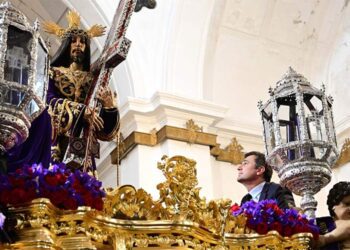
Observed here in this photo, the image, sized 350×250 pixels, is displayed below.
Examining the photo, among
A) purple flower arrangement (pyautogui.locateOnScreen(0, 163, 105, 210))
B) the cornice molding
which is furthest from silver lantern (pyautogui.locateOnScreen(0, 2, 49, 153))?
the cornice molding

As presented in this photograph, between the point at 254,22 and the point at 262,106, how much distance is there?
4.72 metres

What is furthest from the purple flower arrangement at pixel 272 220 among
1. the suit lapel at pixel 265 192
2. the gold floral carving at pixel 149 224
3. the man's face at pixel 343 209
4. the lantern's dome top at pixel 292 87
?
the lantern's dome top at pixel 292 87

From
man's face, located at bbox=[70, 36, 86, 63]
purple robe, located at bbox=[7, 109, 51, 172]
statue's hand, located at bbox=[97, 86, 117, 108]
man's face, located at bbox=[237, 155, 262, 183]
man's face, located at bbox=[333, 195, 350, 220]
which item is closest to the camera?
purple robe, located at bbox=[7, 109, 51, 172]

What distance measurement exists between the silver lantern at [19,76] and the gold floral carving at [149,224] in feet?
1.39

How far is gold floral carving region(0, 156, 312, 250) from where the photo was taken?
3.44m

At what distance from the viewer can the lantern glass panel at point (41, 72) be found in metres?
3.98

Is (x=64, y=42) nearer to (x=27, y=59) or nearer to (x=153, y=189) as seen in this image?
(x=27, y=59)

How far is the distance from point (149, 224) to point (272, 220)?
2.67ft

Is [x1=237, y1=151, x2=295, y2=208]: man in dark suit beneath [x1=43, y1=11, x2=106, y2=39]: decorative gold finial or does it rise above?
beneath

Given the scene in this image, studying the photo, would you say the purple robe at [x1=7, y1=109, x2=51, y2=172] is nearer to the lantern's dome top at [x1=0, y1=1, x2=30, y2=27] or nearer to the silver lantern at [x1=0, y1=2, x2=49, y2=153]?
the silver lantern at [x1=0, y1=2, x2=49, y2=153]

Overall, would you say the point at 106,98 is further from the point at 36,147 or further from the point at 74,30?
the point at 36,147

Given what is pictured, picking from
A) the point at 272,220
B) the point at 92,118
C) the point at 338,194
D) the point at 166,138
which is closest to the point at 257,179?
the point at 338,194

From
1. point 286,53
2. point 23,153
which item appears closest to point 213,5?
point 286,53

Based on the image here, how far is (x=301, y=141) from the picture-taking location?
4.75m
